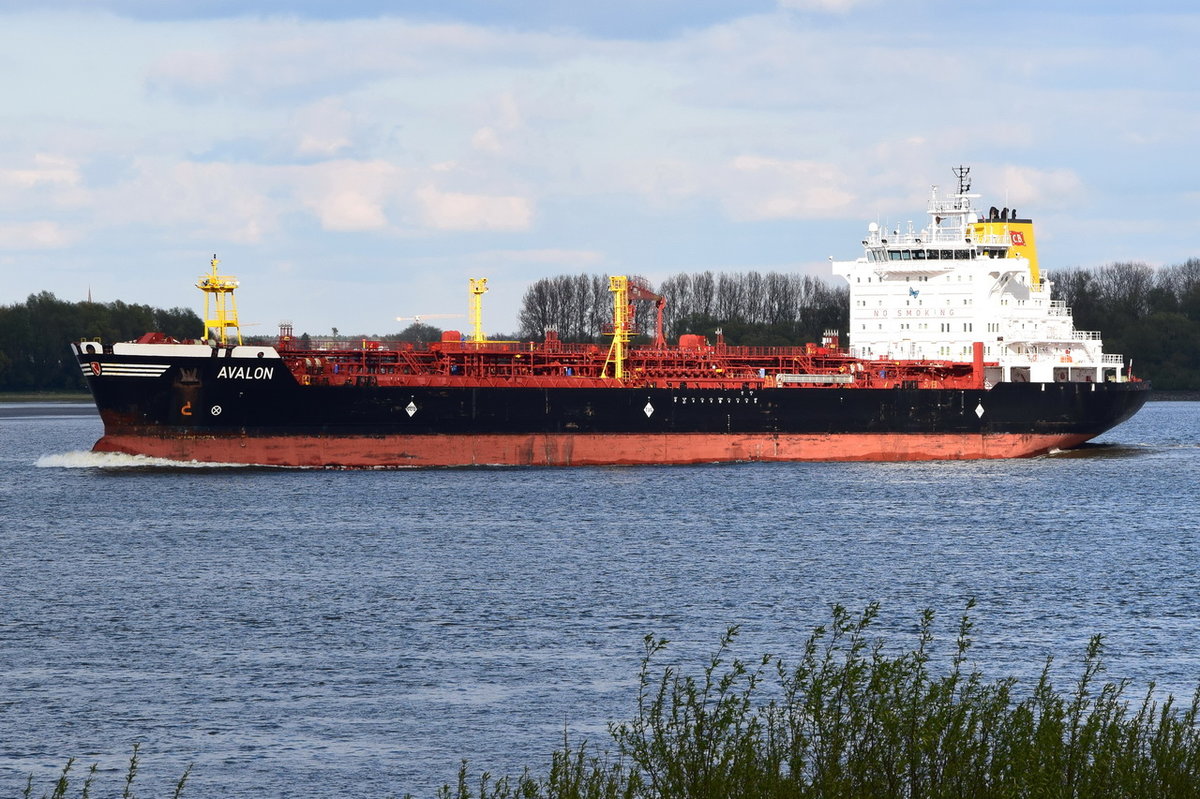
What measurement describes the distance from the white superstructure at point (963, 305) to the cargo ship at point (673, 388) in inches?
2.8

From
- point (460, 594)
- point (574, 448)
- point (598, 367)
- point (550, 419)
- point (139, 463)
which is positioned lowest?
point (460, 594)

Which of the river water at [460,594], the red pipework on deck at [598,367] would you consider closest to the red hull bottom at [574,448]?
the river water at [460,594]

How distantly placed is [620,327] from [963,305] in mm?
12584

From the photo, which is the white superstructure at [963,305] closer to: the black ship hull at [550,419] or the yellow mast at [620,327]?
the black ship hull at [550,419]

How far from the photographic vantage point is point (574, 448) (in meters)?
43.0

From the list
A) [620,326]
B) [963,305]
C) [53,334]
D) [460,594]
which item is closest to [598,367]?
[620,326]

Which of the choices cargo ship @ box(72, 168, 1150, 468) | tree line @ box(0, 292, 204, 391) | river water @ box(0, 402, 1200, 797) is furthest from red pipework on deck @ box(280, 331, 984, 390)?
tree line @ box(0, 292, 204, 391)

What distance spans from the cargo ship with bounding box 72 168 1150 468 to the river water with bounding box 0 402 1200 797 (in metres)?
1.41

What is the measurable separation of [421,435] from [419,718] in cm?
2606

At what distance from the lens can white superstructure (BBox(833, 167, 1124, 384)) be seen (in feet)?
160

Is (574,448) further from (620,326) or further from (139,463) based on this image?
(139,463)

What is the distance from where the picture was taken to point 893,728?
10.4 meters

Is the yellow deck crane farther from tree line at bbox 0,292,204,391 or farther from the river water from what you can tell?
tree line at bbox 0,292,204,391

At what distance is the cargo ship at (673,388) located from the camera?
1559 inches
